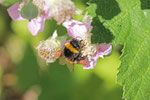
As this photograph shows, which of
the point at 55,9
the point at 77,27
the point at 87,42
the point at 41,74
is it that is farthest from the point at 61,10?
the point at 41,74

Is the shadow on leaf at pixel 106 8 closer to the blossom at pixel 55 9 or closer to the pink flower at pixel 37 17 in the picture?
the blossom at pixel 55 9

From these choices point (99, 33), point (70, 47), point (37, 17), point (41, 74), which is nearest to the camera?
point (99, 33)

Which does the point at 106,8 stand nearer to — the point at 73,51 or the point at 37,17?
the point at 73,51

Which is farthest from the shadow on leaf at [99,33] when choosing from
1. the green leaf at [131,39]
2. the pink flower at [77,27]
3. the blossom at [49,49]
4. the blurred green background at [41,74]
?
the blurred green background at [41,74]

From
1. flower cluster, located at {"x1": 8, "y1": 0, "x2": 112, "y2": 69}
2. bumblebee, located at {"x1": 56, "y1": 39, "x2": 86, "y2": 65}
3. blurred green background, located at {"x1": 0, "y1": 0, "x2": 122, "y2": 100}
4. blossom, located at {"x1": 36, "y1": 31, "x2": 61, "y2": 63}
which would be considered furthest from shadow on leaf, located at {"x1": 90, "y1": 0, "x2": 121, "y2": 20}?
blurred green background, located at {"x1": 0, "y1": 0, "x2": 122, "y2": 100}

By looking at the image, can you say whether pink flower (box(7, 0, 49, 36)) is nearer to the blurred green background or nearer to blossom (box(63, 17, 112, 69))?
blossom (box(63, 17, 112, 69))
